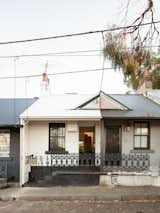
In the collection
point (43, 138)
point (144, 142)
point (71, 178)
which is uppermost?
point (43, 138)

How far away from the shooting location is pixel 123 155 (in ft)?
56.9

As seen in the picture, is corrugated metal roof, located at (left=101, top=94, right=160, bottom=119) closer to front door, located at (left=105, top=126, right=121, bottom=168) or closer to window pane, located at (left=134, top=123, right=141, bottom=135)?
window pane, located at (left=134, top=123, right=141, bottom=135)

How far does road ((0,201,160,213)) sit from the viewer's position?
11.2 metres

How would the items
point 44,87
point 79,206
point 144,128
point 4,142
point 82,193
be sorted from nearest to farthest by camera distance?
1. point 79,206
2. point 82,193
3. point 144,128
4. point 4,142
5. point 44,87

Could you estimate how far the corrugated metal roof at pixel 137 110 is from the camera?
671 inches

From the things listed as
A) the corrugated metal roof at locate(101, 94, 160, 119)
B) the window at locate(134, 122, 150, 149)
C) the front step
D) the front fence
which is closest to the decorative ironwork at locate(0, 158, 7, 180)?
the front fence

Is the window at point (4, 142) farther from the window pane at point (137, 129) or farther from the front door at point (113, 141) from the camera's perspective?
the window pane at point (137, 129)

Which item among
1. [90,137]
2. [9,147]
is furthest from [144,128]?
[9,147]

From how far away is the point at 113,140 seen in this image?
1808 cm

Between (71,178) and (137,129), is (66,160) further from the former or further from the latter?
(137,129)

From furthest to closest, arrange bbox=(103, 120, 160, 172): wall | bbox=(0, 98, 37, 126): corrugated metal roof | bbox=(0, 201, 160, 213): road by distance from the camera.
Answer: bbox=(0, 98, 37, 126): corrugated metal roof
bbox=(103, 120, 160, 172): wall
bbox=(0, 201, 160, 213): road

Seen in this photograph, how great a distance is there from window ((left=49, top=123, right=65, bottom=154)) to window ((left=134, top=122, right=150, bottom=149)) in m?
3.85

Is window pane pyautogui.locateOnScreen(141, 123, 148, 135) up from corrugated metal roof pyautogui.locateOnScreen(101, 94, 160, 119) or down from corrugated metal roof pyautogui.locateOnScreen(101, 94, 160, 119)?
down

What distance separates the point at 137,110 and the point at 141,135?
1.33 metres
